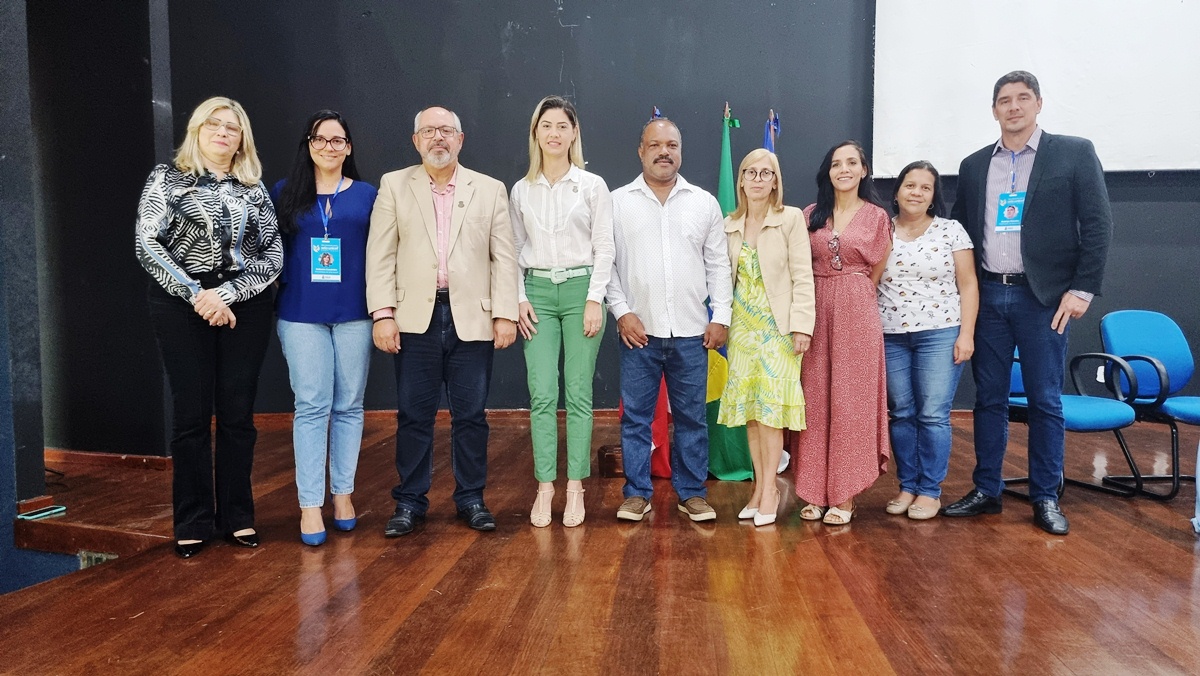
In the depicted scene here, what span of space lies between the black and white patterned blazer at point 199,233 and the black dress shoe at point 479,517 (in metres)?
1.15

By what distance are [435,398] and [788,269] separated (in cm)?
146

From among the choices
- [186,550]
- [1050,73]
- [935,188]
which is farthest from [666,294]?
[1050,73]

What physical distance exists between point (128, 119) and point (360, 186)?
7.53 ft

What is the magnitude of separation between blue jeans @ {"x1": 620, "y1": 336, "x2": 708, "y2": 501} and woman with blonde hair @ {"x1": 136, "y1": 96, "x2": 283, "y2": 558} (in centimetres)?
141

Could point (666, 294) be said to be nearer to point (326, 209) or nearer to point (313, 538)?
point (326, 209)

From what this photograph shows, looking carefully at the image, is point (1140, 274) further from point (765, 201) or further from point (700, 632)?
point (700, 632)

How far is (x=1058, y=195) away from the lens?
9.46 feet

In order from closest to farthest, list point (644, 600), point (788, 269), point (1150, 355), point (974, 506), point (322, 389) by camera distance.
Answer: point (644, 600) → point (322, 389) → point (788, 269) → point (974, 506) → point (1150, 355)

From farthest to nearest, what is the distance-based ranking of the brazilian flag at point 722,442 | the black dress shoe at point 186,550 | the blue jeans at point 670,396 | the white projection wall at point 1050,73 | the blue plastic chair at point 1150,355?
1. the white projection wall at point 1050,73
2. the brazilian flag at point 722,442
3. the blue plastic chair at point 1150,355
4. the blue jeans at point 670,396
5. the black dress shoe at point 186,550

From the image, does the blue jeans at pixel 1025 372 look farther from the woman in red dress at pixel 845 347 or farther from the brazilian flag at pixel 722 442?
the brazilian flag at pixel 722 442

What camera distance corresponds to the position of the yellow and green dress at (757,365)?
112 inches

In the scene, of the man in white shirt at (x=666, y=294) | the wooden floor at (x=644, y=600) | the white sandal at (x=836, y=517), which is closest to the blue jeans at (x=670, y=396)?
the man in white shirt at (x=666, y=294)

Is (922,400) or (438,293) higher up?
(438,293)

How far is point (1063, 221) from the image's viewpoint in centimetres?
288
